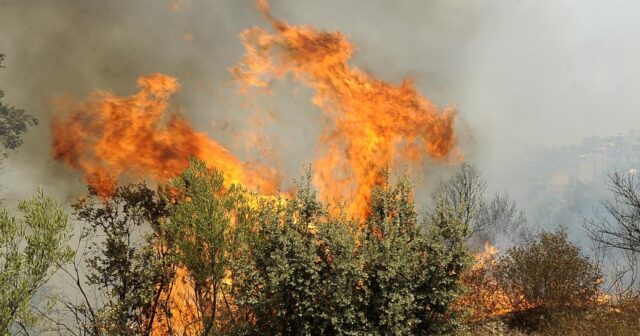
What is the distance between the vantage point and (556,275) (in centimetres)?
2516

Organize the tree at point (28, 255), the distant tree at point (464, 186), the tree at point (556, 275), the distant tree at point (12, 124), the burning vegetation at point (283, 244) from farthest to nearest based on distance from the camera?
1. the distant tree at point (464, 186)
2. the distant tree at point (12, 124)
3. the tree at point (556, 275)
4. the burning vegetation at point (283, 244)
5. the tree at point (28, 255)

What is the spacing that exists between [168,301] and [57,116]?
19.7m

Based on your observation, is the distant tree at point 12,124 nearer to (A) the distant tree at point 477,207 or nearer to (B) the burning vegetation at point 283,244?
(B) the burning vegetation at point 283,244

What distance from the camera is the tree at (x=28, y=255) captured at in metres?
13.7

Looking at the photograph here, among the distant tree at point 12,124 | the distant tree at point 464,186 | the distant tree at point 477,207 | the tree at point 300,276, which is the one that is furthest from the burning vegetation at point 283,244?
the distant tree at point 464,186

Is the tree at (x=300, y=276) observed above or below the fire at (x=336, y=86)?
below

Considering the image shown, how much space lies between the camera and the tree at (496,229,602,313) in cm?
2497

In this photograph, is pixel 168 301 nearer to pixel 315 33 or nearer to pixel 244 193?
pixel 244 193

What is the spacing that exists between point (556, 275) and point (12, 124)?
150 ft

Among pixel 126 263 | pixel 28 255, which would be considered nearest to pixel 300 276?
pixel 126 263

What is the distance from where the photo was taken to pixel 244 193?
21375 millimetres

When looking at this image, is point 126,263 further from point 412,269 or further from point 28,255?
point 412,269

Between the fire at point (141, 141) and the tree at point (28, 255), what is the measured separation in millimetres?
13484

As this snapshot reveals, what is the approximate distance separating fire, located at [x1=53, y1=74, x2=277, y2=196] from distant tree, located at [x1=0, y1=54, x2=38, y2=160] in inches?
343
